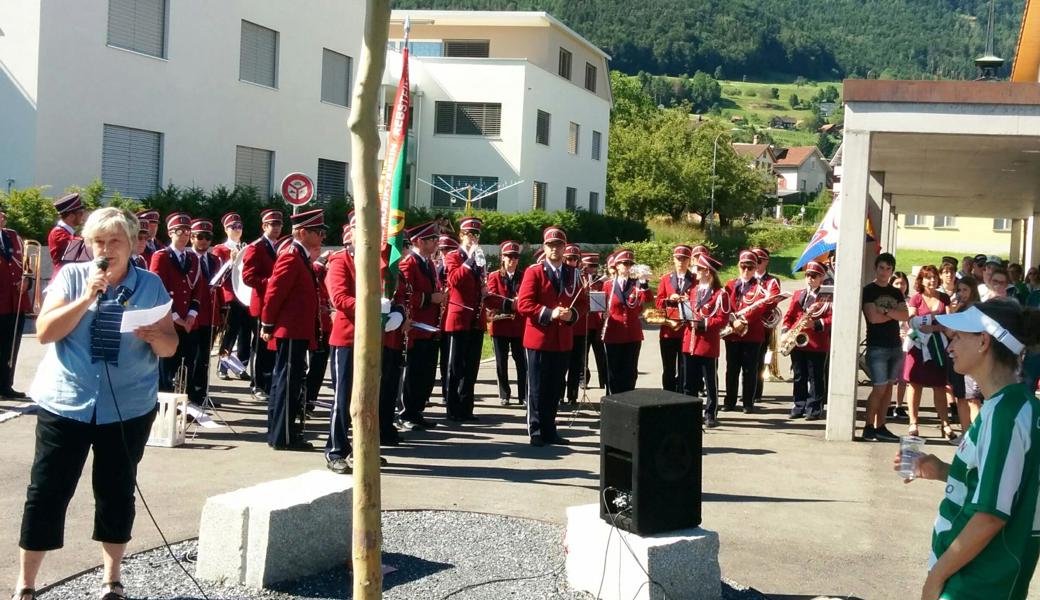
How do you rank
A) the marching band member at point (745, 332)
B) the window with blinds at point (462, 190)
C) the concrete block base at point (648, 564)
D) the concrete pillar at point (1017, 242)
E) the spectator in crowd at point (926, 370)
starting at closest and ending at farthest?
the concrete block base at point (648, 564)
the spectator in crowd at point (926, 370)
the marching band member at point (745, 332)
the concrete pillar at point (1017, 242)
the window with blinds at point (462, 190)

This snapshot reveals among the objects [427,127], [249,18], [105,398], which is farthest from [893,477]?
[427,127]

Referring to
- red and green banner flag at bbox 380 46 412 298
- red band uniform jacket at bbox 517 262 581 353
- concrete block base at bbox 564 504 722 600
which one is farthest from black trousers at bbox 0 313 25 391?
concrete block base at bbox 564 504 722 600

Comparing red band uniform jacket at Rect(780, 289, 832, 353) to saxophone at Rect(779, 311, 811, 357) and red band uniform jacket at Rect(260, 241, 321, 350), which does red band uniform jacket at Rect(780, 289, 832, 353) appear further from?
red band uniform jacket at Rect(260, 241, 321, 350)

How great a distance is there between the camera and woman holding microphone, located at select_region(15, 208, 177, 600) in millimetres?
5359

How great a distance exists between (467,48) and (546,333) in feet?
123

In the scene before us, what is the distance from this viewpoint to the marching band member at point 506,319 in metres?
13.6

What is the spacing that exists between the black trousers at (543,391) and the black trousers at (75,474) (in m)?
5.80

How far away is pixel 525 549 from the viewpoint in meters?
7.12

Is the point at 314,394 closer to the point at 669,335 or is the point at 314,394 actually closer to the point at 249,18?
the point at 669,335

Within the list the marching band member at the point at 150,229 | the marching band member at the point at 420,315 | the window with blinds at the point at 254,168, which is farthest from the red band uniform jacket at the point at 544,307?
the window with blinds at the point at 254,168

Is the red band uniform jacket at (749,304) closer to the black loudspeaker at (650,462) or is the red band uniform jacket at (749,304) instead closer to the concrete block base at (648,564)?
the black loudspeaker at (650,462)

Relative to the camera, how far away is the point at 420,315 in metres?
12.0

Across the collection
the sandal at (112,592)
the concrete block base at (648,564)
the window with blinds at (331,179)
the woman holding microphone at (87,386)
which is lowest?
the sandal at (112,592)

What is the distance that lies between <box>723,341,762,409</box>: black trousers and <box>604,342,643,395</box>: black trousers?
159 centimetres
